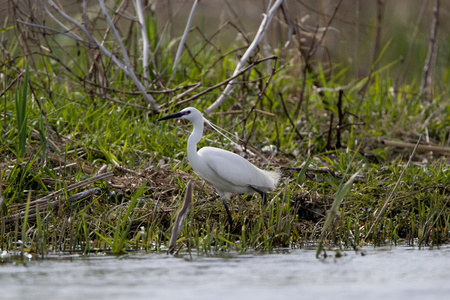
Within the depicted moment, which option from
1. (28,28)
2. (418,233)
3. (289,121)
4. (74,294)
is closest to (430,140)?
(289,121)

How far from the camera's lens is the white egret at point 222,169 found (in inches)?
205

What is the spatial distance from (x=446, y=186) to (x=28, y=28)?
4497 millimetres

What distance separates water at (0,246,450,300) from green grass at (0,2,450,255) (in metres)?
0.22

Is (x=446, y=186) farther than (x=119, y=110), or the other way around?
(x=119, y=110)

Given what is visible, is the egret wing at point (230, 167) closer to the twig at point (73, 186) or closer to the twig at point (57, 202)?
the twig at point (73, 186)

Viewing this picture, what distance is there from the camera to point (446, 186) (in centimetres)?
556

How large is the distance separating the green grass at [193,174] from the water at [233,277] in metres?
0.22

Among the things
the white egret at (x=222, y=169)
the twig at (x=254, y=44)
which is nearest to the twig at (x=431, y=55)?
the twig at (x=254, y=44)

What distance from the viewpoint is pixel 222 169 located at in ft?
17.0

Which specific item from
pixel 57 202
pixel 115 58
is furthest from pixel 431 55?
pixel 57 202

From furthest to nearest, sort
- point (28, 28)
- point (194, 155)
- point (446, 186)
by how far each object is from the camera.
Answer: point (28, 28) → point (446, 186) → point (194, 155)

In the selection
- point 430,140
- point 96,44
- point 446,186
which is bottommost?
point 446,186

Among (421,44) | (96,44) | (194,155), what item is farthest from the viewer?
(421,44)

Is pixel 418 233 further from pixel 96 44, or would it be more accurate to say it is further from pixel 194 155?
pixel 96 44
